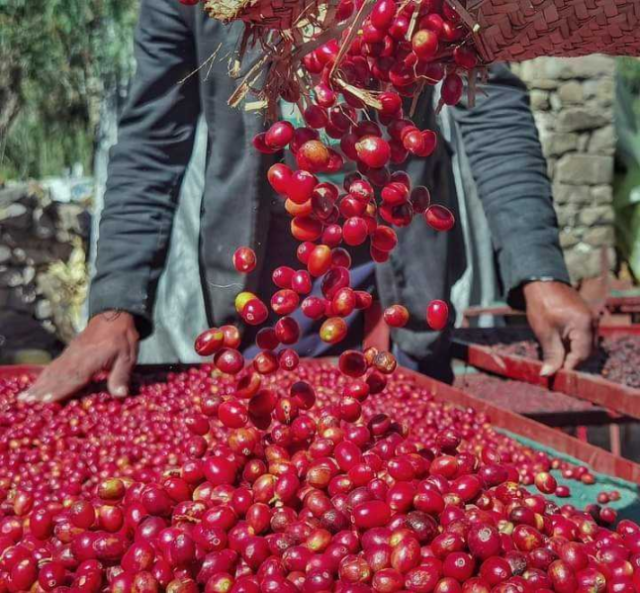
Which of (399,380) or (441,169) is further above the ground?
(441,169)

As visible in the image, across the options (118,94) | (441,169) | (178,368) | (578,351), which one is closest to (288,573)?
(178,368)

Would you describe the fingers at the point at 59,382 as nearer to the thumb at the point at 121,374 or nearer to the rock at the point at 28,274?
the thumb at the point at 121,374

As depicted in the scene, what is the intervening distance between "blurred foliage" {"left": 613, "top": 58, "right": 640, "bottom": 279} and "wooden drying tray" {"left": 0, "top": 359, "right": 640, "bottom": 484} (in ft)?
21.1

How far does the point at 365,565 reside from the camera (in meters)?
1.37

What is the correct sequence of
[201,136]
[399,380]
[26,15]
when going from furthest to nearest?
[26,15]
[201,136]
[399,380]

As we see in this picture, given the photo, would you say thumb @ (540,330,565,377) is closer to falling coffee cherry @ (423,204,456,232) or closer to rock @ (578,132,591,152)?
falling coffee cherry @ (423,204,456,232)

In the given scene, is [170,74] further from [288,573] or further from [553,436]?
[288,573]

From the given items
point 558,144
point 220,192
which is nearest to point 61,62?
point 558,144

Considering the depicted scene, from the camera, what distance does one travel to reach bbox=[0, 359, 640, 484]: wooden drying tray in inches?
84.7

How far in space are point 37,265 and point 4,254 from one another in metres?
0.43

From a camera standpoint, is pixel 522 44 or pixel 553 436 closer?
pixel 522 44

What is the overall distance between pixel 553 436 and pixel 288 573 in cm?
131

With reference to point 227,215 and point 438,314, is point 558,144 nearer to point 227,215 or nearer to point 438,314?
point 227,215

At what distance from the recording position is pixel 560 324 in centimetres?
322
